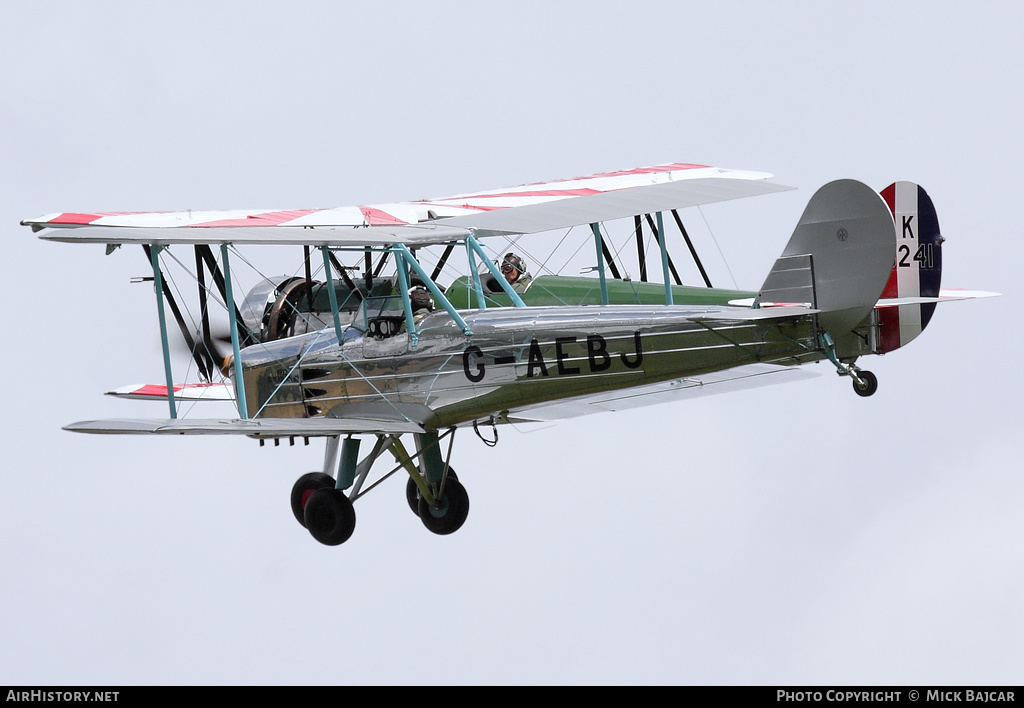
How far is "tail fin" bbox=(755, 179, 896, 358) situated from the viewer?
15.9m

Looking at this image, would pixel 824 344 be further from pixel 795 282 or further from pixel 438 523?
pixel 438 523

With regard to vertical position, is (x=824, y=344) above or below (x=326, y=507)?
above

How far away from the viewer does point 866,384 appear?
628 inches

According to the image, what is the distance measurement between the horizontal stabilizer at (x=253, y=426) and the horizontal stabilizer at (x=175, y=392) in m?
4.11

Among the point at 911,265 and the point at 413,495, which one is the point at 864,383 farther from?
the point at 413,495

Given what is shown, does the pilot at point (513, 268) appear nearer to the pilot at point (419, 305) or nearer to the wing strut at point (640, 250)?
the wing strut at point (640, 250)

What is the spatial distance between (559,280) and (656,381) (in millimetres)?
5777

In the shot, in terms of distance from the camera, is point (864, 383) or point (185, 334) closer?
point (864, 383)

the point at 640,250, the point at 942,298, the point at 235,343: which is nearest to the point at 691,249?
the point at 640,250

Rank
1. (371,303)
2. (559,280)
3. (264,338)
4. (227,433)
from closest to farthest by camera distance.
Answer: (227,433) → (371,303) → (264,338) → (559,280)

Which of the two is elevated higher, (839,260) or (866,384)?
(839,260)

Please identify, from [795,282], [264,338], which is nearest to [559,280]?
[264,338]

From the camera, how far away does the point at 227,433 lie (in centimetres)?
1570

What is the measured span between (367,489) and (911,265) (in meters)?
5.29
